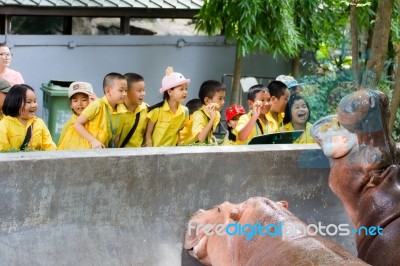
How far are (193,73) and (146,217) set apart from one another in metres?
7.78

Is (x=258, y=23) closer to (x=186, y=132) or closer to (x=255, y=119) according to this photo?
(x=186, y=132)

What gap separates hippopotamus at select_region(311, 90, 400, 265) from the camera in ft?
14.1

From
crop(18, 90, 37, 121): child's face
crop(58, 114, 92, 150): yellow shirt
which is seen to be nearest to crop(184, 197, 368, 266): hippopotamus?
crop(18, 90, 37, 121): child's face

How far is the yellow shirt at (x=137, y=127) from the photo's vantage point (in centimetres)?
748

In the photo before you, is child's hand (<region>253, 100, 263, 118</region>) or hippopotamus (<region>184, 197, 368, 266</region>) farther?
child's hand (<region>253, 100, 263, 118</region>)

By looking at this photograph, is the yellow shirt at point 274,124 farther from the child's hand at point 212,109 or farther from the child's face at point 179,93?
the child's face at point 179,93

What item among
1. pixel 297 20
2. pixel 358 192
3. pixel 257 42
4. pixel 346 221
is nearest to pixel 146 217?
pixel 346 221

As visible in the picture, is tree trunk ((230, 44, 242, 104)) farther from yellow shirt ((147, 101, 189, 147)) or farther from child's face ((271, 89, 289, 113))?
yellow shirt ((147, 101, 189, 147))

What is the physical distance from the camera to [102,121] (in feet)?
24.0

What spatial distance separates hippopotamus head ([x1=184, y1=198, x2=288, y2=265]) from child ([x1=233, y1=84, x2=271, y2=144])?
272 cm

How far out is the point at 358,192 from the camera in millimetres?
4363

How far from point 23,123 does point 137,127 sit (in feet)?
3.66

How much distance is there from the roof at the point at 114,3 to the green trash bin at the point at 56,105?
970 mm

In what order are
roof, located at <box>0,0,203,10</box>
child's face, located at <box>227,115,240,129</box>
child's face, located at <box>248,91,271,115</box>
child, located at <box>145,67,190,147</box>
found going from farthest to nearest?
roof, located at <box>0,0,203,10</box>
child's face, located at <box>227,115,240,129</box>
child's face, located at <box>248,91,271,115</box>
child, located at <box>145,67,190,147</box>
